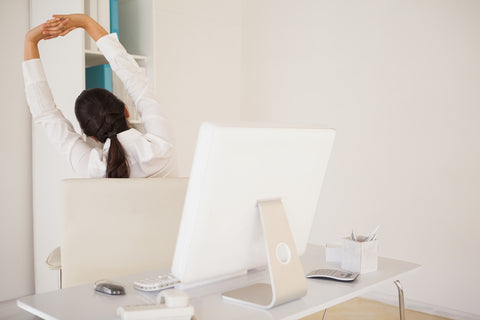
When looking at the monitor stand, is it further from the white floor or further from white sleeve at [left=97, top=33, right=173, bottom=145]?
the white floor

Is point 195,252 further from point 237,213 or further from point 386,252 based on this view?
point 386,252

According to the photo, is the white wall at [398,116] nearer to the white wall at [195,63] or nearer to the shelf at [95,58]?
the white wall at [195,63]

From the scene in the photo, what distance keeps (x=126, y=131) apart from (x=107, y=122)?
0.28ft

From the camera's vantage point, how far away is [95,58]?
3.09 metres

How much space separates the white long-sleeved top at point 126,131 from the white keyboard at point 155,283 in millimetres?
753

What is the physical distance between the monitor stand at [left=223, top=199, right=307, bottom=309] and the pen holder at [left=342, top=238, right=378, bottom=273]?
0.36m

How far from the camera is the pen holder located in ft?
5.46

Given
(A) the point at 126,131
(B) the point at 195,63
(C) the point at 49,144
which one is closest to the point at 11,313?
(C) the point at 49,144

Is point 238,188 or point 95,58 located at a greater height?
point 95,58

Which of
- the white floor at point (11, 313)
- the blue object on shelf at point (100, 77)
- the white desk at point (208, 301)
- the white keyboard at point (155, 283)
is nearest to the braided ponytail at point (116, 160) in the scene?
the white desk at point (208, 301)

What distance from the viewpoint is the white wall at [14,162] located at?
321cm

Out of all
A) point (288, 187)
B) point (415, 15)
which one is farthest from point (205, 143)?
point (415, 15)

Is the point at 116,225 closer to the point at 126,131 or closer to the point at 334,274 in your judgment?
the point at 126,131

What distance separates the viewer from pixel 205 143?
1165 millimetres
